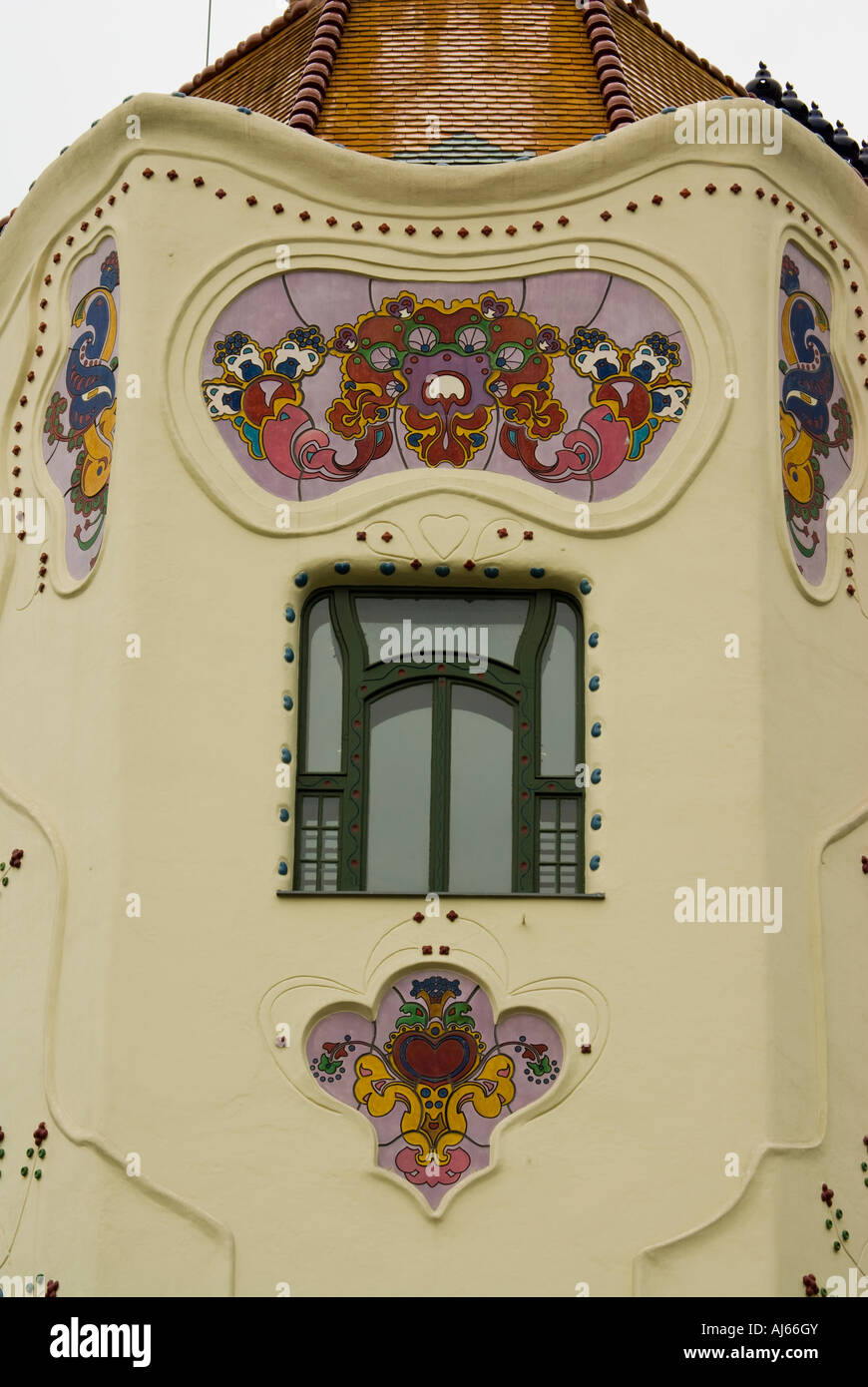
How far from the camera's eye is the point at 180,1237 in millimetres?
14836

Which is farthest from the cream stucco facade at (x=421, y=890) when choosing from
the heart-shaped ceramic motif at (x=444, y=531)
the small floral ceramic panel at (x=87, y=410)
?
the small floral ceramic panel at (x=87, y=410)

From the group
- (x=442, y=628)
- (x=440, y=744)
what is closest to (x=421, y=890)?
Answer: (x=440, y=744)

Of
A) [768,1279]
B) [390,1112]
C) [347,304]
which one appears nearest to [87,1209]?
[390,1112]

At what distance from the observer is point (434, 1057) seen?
15.2m

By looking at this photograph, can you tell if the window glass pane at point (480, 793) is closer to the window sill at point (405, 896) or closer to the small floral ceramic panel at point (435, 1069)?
the window sill at point (405, 896)

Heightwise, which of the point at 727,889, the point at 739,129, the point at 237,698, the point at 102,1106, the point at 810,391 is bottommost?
the point at 102,1106

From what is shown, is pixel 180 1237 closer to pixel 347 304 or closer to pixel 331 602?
pixel 331 602

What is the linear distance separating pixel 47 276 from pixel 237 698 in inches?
141

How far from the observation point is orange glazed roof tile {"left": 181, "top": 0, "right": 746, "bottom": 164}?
59.3 feet

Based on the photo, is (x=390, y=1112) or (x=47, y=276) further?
(x=47, y=276)

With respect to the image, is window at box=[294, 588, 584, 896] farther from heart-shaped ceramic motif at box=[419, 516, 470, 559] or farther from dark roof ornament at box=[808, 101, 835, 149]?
dark roof ornament at box=[808, 101, 835, 149]

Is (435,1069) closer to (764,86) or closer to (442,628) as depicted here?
(442,628)

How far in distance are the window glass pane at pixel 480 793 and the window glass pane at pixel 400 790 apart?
0.18 meters
